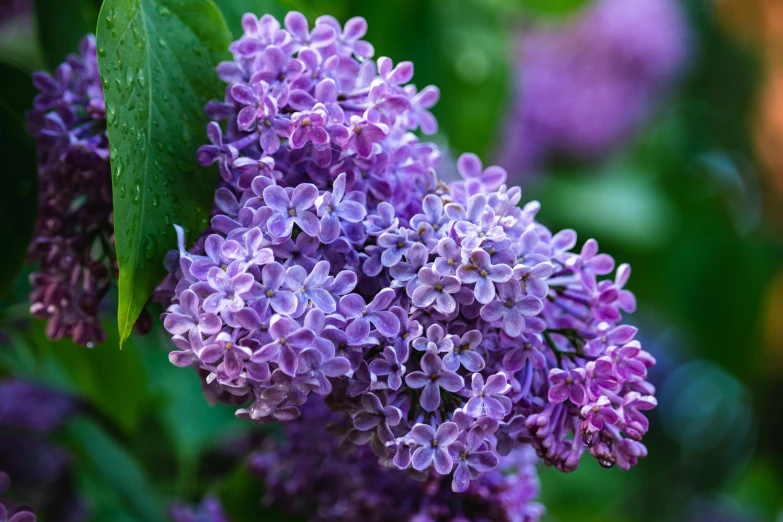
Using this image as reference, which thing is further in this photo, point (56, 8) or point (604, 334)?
point (56, 8)

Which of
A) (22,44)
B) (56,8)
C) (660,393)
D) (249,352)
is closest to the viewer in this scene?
(249,352)

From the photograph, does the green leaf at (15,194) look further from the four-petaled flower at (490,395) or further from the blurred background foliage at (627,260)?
the four-petaled flower at (490,395)

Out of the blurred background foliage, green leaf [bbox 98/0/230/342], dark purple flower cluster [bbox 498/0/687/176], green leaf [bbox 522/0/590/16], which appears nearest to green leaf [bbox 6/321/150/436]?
the blurred background foliage

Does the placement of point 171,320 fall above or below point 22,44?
above

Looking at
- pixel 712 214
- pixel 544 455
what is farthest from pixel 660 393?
pixel 544 455

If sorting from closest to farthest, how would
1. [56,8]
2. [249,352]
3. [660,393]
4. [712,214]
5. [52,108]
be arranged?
[249,352], [52,108], [56,8], [712,214], [660,393]

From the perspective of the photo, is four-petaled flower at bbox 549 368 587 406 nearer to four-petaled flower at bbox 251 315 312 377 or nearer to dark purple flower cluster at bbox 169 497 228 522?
four-petaled flower at bbox 251 315 312 377

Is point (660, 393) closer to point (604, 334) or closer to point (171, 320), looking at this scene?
point (604, 334)

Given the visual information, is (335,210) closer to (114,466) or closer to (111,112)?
(111,112)

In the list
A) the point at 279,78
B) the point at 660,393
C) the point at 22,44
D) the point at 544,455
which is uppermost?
the point at 279,78
